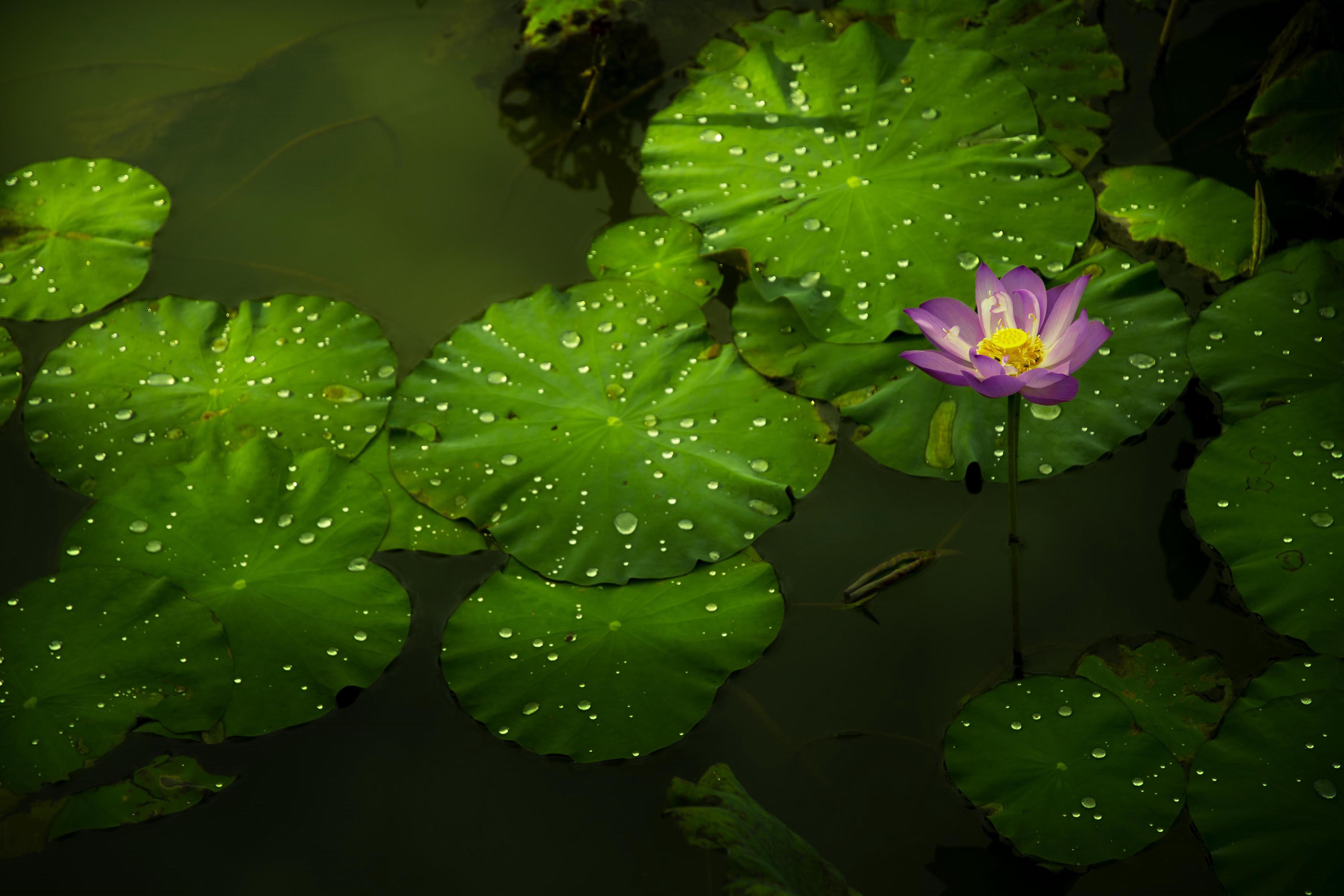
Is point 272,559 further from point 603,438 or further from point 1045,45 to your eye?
point 1045,45

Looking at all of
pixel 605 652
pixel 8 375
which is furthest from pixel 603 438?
pixel 8 375

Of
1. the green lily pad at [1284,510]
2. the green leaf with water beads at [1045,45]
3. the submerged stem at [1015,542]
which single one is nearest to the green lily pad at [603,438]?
the submerged stem at [1015,542]

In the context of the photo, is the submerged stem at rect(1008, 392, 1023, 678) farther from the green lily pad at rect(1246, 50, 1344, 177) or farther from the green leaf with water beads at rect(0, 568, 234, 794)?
the green leaf with water beads at rect(0, 568, 234, 794)

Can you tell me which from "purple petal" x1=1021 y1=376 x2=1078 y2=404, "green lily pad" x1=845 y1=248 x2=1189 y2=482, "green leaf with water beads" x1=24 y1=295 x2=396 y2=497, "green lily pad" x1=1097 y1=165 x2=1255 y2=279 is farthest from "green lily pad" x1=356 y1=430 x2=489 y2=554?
"green lily pad" x1=1097 y1=165 x2=1255 y2=279

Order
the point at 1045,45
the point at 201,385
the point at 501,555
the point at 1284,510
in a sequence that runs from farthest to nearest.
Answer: the point at 1045,45
the point at 201,385
the point at 501,555
the point at 1284,510

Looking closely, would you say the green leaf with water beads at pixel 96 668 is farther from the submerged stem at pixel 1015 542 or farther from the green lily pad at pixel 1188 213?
the green lily pad at pixel 1188 213
